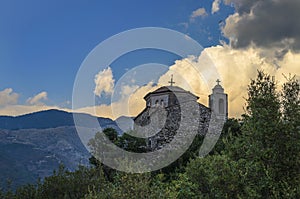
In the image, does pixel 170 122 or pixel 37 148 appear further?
pixel 37 148

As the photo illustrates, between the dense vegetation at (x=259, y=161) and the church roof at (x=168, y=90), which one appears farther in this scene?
the church roof at (x=168, y=90)

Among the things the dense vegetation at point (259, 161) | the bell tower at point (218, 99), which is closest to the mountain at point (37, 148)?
the bell tower at point (218, 99)

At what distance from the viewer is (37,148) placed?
14488cm

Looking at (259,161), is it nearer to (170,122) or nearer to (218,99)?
(170,122)

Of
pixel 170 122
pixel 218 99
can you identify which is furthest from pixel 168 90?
pixel 170 122

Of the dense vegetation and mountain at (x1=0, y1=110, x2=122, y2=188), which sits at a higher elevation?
mountain at (x1=0, y1=110, x2=122, y2=188)

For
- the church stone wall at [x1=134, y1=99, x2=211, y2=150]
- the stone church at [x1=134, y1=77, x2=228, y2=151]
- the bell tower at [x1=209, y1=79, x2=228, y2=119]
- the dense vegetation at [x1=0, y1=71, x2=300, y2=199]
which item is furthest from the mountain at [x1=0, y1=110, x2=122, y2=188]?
the dense vegetation at [x1=0, y1=71, x2=300, y2=199]

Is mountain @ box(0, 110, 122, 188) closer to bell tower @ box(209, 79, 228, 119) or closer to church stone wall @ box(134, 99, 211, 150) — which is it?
bell tower @ box(209, 79, 228, 119)

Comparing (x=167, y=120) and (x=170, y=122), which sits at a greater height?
(x=167, y=120)

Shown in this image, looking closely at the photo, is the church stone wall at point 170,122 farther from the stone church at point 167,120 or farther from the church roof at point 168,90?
→ the church roof at point 168,90

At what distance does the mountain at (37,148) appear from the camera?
10688 centimetres

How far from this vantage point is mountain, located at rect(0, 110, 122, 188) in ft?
351

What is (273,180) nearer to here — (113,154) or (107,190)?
(107,190)

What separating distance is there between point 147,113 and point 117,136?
141 inches
